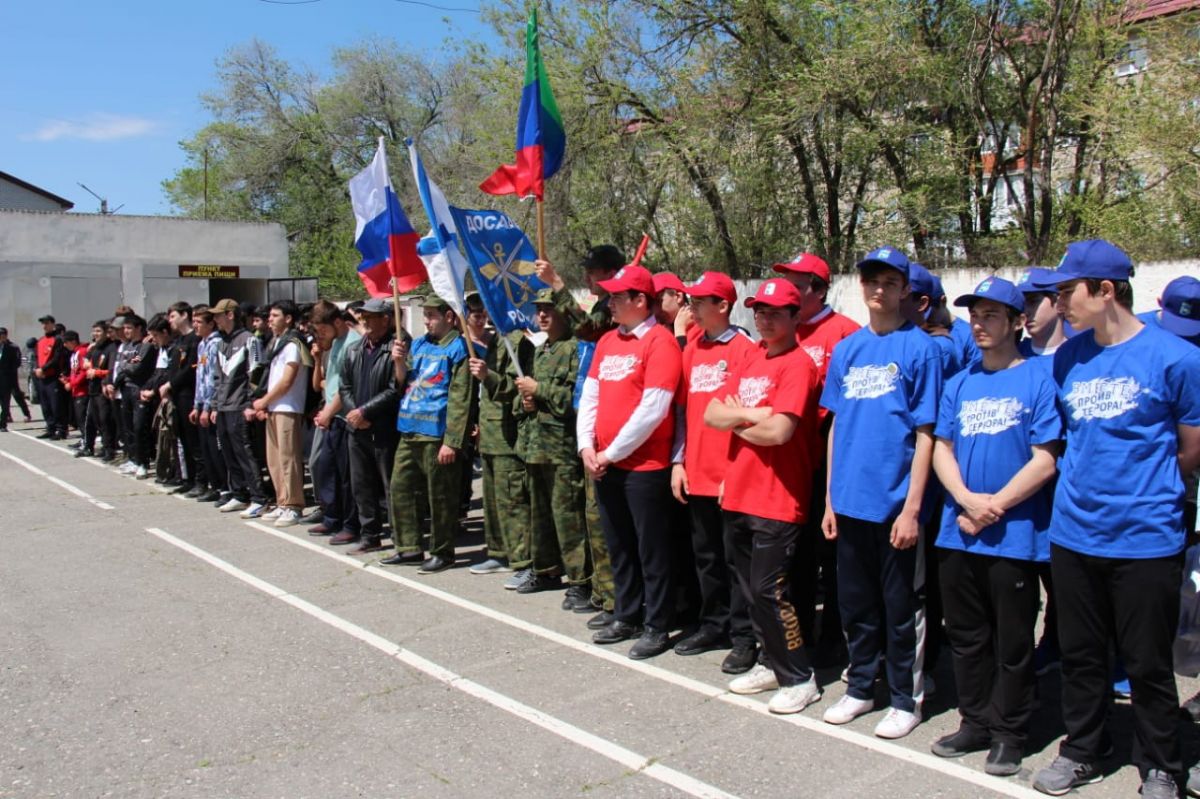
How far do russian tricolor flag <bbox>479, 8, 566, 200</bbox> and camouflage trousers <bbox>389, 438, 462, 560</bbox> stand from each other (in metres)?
2.03

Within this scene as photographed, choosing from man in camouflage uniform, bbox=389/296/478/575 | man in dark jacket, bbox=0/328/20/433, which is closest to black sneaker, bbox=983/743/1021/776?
man in camouflage uniform, bbox=389/296/478/575

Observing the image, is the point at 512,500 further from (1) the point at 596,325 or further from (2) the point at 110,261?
(2) the point at 110,261

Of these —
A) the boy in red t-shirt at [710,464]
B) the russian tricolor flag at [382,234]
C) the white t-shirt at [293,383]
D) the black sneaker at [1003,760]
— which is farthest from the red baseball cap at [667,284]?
the white t-shirt at [293,383]

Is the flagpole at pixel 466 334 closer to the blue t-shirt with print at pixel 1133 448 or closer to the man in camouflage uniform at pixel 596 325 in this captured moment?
the man in camouflage uniform at pixel 596 325

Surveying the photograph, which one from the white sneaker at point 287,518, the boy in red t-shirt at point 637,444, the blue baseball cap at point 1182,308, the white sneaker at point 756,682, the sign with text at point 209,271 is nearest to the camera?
the blue baseball cap at point 1182,308

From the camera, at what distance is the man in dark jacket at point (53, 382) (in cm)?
1675

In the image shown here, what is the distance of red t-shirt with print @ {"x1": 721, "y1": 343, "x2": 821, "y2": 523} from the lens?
172 inches

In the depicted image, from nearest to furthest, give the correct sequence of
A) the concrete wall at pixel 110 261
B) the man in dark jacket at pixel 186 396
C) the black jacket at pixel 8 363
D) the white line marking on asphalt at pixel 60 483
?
the white line marking on asphalt at pixel 60 483 → the man in dark jacket at pixel 186 396 → the black jacket at pixel 8 363 → the concrete wall at pixel 110 261

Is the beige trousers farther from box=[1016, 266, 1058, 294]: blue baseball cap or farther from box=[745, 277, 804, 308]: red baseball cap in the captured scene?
box=[1016, 266, 1058, 294]: blue baseball cap

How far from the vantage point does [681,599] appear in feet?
18.5

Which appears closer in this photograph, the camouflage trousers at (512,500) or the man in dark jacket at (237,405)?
the camouflage trousers at (512,500)

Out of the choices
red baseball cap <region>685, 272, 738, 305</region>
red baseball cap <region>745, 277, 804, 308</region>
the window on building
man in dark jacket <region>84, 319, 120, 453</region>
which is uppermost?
the window on building

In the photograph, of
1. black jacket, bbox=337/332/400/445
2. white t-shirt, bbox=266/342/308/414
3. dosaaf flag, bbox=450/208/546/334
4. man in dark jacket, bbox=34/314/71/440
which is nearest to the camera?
dosaaf flag, bbox=450/208/546/334

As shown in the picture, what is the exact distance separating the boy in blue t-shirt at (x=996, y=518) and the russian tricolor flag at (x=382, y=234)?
5.13m
